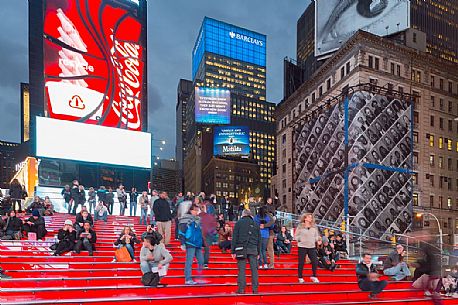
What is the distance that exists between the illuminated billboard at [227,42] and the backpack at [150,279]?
150908 mm

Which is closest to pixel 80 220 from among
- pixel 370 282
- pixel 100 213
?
pixel 100 213

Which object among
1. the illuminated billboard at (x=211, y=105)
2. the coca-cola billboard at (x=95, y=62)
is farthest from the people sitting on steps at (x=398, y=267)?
the illuminated billboard at (x=211, y=105)

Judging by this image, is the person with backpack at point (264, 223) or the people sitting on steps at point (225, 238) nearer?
the person with backpack at point (264, 223)

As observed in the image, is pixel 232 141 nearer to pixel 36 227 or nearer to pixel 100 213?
pixel 100 213

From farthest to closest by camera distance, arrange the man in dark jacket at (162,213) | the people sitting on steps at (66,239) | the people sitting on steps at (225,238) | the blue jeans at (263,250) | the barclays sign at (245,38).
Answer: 1. the barclays sign at (245,38)
2. the people sitting on steps at (225,238)
3. the man in dark jacket at (162,213)
4. the people sitting on steps at (66,239)
5. the blue jeans at (263,250)

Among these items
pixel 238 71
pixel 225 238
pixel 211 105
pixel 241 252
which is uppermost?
pixel 238 71

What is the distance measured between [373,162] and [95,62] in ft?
94.5

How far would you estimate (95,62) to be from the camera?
34.8m

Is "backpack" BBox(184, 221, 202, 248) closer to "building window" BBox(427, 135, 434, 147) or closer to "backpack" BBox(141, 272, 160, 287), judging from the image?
"backpack" BBox(141, 272, 160, 287)

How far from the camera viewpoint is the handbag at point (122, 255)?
43.1 ft

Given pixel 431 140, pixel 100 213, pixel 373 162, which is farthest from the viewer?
pixel 431 140

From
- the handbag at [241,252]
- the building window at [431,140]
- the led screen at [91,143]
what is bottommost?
the handbag at [241,252]

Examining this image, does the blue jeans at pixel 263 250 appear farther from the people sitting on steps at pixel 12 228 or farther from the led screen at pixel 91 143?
the led screen at pixel 91 143

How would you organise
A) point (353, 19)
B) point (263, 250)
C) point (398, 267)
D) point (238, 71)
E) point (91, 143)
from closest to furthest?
point (263, 250), point (398, 267), point (91, 143), point (353, 19), point (238, 71)
